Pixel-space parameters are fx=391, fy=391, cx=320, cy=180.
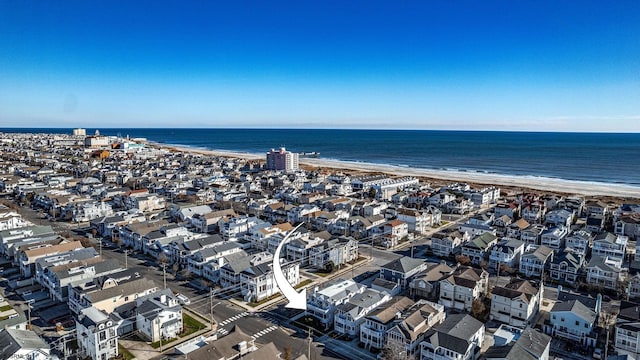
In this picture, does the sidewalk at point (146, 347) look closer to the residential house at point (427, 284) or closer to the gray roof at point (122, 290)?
the gray roof at point (122, 290)

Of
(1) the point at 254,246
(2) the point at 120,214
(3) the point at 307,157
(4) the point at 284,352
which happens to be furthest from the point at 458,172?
(4) the point at 284,352

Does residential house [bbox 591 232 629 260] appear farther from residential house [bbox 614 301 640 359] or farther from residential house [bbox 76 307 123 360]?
residential house [bbox 76 307 123 360]

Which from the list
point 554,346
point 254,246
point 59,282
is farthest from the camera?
point 254,246

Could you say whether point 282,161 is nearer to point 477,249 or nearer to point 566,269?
point 477,249

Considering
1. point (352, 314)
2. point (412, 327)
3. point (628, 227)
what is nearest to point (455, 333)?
point (412, 327)

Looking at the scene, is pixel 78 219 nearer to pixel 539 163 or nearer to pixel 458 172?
pixel 458 172

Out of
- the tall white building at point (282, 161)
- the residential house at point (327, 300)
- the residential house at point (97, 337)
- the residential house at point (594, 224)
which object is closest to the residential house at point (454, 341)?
the residential house at point (327, 300)
